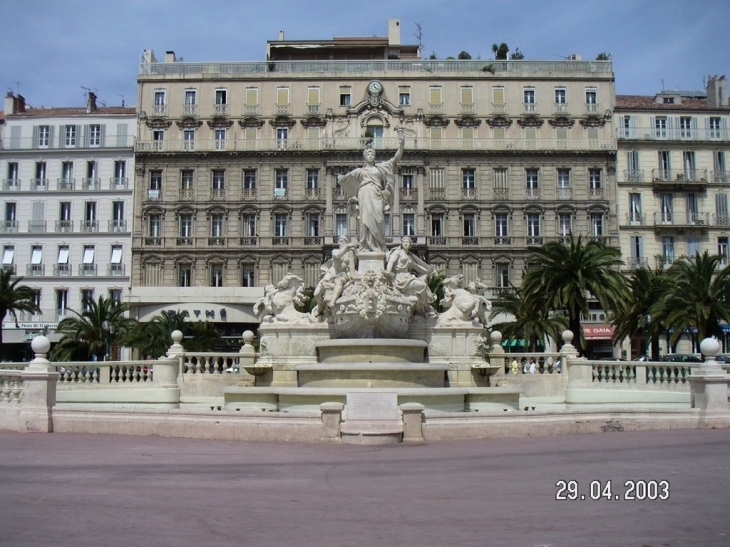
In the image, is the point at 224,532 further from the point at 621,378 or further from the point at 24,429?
the point at 621,378

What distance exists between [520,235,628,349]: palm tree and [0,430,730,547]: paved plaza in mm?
22777

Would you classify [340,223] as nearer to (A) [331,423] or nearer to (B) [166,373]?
(B) [166,373]

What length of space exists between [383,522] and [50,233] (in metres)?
58.0

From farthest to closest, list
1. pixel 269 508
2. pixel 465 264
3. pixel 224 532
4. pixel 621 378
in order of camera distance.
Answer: pixel 465 264
pixel 621 378
pixel 269 508
pixel 224 532

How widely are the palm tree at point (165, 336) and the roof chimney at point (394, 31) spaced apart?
105 ft

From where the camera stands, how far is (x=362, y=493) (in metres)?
10.0

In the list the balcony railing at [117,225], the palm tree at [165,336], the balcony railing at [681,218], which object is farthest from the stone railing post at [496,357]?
the balcony railing at [117,225]

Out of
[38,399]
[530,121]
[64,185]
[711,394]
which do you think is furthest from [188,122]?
[711,394]

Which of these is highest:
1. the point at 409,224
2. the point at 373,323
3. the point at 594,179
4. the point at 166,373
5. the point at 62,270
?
the point at 594,179

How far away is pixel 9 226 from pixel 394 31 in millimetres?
34892

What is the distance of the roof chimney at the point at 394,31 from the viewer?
232ft

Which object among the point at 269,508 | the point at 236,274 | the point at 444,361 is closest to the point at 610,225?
the point at 236,274

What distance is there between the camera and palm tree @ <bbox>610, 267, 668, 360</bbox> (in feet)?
138

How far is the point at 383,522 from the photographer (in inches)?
336
